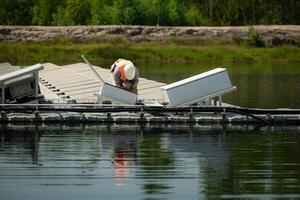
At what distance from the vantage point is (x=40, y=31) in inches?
2987

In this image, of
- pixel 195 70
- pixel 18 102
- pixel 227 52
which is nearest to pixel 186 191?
pixel 18 102

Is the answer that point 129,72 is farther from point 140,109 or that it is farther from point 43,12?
point 43,12

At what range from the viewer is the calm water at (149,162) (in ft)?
59.8

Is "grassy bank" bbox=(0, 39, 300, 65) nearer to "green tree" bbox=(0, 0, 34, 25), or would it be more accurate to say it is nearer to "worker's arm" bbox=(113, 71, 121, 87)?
"green tree" bbox=(0, 0, 34, 25)

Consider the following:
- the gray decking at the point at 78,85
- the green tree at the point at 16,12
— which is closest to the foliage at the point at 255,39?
the green tree at the point at 16,12

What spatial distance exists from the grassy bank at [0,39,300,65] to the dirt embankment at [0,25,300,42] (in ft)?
9.58

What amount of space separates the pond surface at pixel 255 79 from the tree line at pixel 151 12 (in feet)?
63.8

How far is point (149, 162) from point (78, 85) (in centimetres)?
1533

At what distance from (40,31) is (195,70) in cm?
2227

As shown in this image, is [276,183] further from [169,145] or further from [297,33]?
[297,33]

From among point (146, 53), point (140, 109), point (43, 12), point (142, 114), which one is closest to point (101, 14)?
point (43, 12)

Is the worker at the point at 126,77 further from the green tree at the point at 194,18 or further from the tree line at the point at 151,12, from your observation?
the green tree at the point at 194,18

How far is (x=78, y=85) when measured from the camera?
119 feet

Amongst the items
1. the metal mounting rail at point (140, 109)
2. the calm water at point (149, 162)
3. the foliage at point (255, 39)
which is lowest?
the calm water at point (149, 162)
